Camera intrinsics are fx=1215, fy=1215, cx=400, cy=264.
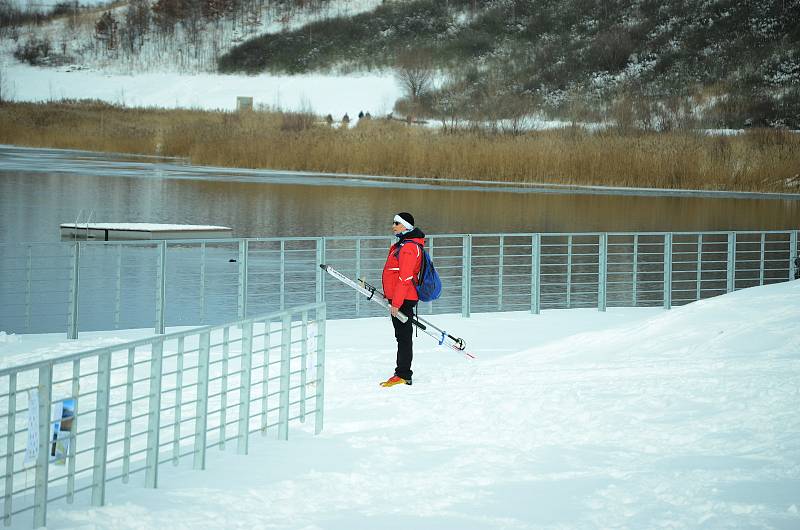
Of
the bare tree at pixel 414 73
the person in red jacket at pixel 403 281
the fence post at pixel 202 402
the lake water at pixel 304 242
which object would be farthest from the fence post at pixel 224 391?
the bare tree at pixel 414 73

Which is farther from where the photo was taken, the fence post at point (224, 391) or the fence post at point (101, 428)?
the fence post at point (224, 391)

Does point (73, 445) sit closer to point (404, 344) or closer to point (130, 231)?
point (404, 344)

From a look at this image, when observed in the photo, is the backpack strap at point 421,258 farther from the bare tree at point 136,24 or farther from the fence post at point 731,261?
the bare tree at point 136,24

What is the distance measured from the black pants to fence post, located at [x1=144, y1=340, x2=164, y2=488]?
103 inches

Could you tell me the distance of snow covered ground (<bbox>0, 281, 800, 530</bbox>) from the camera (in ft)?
15.9

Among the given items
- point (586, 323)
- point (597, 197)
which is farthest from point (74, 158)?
point (586, 323)

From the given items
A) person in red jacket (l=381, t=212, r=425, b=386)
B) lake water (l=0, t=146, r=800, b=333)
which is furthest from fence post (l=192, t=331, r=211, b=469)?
lake water (l=0, t=146, r=800, b=333)

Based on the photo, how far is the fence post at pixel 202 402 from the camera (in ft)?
17.5

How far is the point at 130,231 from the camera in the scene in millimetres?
18406

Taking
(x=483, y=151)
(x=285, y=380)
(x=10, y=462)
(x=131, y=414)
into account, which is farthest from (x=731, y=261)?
(x=483, y=151)

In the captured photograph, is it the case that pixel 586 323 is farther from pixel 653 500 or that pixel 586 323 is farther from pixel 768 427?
pixel 653 500

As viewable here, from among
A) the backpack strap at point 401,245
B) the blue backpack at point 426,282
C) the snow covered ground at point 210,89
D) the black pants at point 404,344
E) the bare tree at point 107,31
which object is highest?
the bare tree at point 107,31

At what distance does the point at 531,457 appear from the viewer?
572cm

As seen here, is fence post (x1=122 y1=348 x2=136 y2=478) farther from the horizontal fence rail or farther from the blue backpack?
the horizontal fence rail
